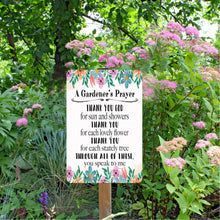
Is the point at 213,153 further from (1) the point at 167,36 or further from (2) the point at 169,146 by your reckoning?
(1) the point at 167,36

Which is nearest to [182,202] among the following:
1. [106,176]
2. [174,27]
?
[106,176]

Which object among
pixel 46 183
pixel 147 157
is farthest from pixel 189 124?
pixel 46 183

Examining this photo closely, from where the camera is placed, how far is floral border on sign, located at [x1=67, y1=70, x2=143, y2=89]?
84.8 inches

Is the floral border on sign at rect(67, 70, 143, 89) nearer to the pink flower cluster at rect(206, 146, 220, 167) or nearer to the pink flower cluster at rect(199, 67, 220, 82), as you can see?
the pink flower cluster at rect(199, 67, 220, 82)

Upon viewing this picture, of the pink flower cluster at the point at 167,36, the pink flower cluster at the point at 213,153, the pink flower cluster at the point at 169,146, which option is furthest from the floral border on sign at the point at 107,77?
the pink flower cluster at the point at 213,153

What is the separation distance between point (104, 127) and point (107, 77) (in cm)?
39

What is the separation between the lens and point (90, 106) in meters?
2.16

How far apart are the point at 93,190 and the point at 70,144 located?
99 centimetres

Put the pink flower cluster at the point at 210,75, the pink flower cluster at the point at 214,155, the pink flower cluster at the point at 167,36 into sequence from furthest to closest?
the pink flower cluster at the point at 167,36, the pink flower cluster at the point at 210,75, the pink flower cluster at the point at 214,155

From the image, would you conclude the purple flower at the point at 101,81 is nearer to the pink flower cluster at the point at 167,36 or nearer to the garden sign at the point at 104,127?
the garden sign at the point at 104,127

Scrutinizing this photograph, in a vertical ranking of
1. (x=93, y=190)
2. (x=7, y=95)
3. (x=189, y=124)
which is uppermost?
(x=7, y=95)

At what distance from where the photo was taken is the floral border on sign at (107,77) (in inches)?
84.8

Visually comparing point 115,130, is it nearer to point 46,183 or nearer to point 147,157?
point 147,157

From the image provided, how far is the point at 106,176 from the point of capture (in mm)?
2107
